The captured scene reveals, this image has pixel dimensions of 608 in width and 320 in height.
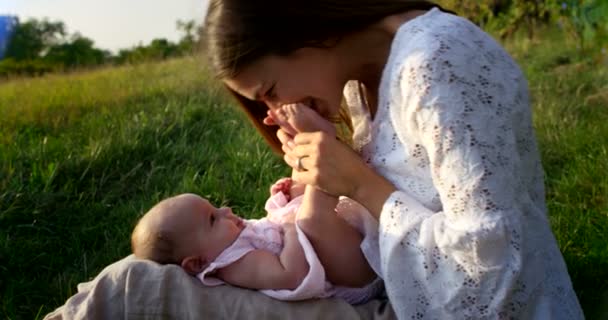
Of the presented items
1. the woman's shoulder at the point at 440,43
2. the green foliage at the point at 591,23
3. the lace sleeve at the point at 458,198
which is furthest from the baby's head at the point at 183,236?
the green foliage at the point at 591,23

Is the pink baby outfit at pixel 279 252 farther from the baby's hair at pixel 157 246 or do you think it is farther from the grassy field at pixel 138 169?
the grassy field at pixel 138 169

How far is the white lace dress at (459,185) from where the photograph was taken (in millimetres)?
1549

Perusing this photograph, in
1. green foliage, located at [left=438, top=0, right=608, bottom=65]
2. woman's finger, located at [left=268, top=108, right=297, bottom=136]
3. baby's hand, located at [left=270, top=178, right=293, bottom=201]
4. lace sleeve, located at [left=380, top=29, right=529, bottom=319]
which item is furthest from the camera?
green foliage, located at [left=438, top=0, right=608, bottom=65]

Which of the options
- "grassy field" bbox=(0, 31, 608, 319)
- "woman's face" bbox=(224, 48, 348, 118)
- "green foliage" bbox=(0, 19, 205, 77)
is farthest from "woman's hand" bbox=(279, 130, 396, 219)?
"green foliage" bbox=(0, 19, 205, 77)

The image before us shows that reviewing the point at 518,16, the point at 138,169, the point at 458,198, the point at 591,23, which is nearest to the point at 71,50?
the point at 518,16

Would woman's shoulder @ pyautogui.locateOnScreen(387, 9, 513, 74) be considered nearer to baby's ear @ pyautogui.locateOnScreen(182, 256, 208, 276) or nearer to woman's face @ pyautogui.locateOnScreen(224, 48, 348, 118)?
woman's face @ pyautogui.locateOnScreen(224, 48, 348, 118)

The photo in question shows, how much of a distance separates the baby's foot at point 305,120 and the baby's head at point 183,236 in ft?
1.13

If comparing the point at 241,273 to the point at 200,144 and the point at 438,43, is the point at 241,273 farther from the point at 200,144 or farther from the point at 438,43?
the point at 200,144

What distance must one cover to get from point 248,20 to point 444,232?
25.8 inches

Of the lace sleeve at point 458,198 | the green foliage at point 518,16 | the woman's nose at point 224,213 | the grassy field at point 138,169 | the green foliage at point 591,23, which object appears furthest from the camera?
the green foliage at point 518,16

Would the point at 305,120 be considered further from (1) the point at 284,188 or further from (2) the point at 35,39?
(2) the point at 35,39

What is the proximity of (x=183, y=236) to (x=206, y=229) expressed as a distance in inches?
2.6

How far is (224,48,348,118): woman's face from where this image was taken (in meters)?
1.84

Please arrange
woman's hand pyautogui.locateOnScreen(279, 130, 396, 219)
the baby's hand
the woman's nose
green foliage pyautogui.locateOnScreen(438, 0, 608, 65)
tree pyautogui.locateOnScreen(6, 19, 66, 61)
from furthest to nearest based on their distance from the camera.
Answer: tree pyautogui.locateOnScreen(6, 19, 66, 61) → green foliage pyautogui.locateOnScreen(438, 0, 608, 65) → the baby's hand → the woman's nose → woman's hand pyautogui.locateOnScreen(279, 130, 396, 219)
